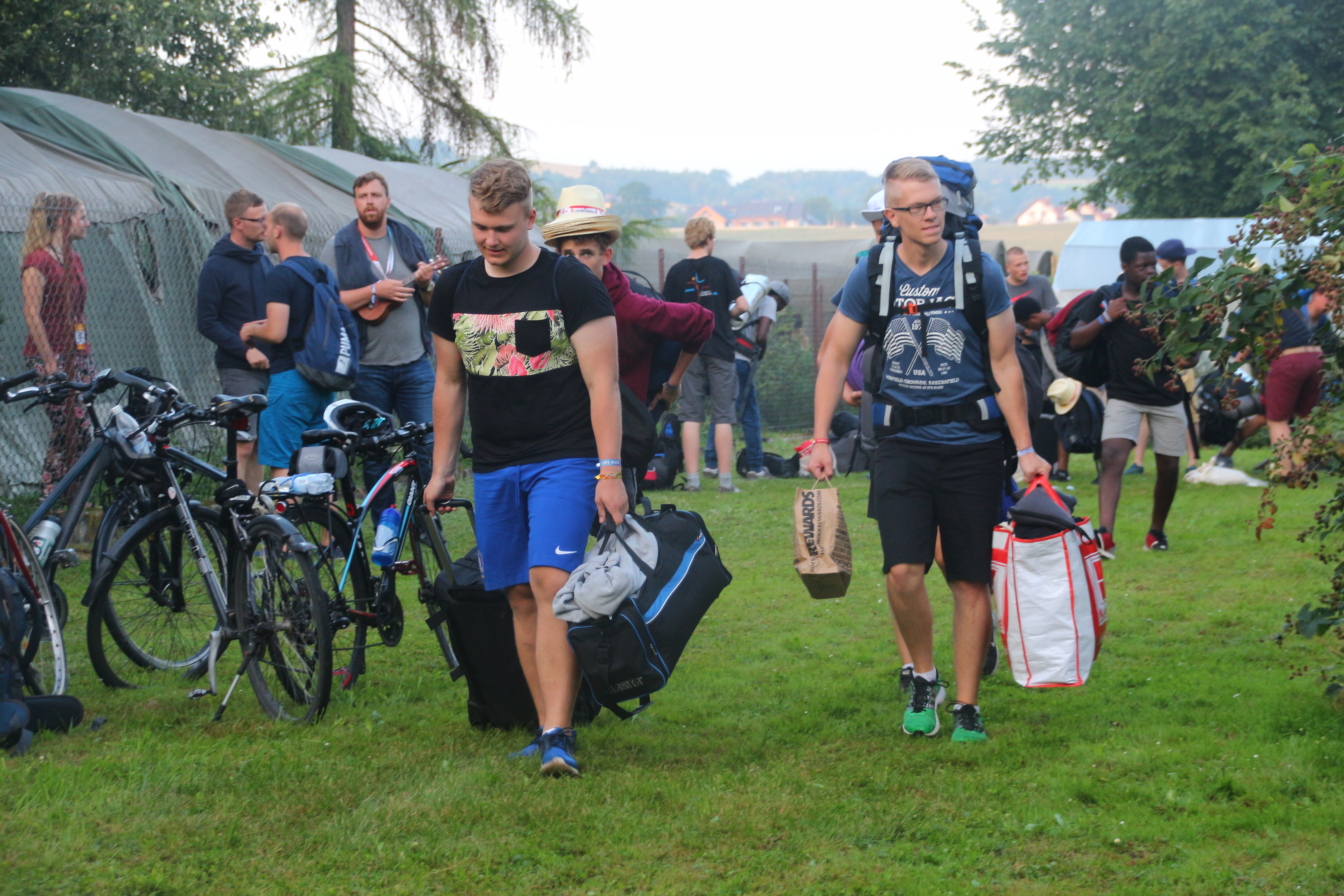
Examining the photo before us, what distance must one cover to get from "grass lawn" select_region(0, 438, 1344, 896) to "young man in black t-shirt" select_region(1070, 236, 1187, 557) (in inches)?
86.9

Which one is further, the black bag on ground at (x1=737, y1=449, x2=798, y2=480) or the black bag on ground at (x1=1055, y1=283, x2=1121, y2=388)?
the black bag on ground at (x1=737, y1=449, x2=798, y2=480)

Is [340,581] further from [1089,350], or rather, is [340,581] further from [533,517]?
[1089,350]

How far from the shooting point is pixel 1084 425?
10672 mm

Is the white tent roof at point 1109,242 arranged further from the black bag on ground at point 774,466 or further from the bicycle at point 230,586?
the bicycle at point 230,586

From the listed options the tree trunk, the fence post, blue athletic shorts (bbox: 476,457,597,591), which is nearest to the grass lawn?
blue athletic shorts (bbox: 476,457,597,591)

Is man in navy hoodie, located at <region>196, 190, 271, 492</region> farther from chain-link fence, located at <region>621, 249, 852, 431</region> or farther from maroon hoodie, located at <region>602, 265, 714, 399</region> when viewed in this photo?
chain-link fence, located at <region>621, 249, 852, 431</region>

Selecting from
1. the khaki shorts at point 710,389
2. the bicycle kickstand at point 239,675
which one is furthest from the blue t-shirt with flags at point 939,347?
the khaki shorts at point 710,389

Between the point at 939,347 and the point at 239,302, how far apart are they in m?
4.58

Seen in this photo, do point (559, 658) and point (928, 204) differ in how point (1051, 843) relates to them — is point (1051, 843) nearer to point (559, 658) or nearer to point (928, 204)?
point (559, 658)

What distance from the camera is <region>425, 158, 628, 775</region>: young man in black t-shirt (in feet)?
13.3

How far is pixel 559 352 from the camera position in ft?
13.5

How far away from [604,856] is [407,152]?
1627 cm

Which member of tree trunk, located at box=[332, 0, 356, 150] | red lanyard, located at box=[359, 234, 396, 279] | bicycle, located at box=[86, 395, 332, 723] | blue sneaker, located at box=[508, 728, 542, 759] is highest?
tree trunk, located at box=[332, 0, 356, 150]

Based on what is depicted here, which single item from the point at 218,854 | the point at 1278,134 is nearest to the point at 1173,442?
the point at 218,854
